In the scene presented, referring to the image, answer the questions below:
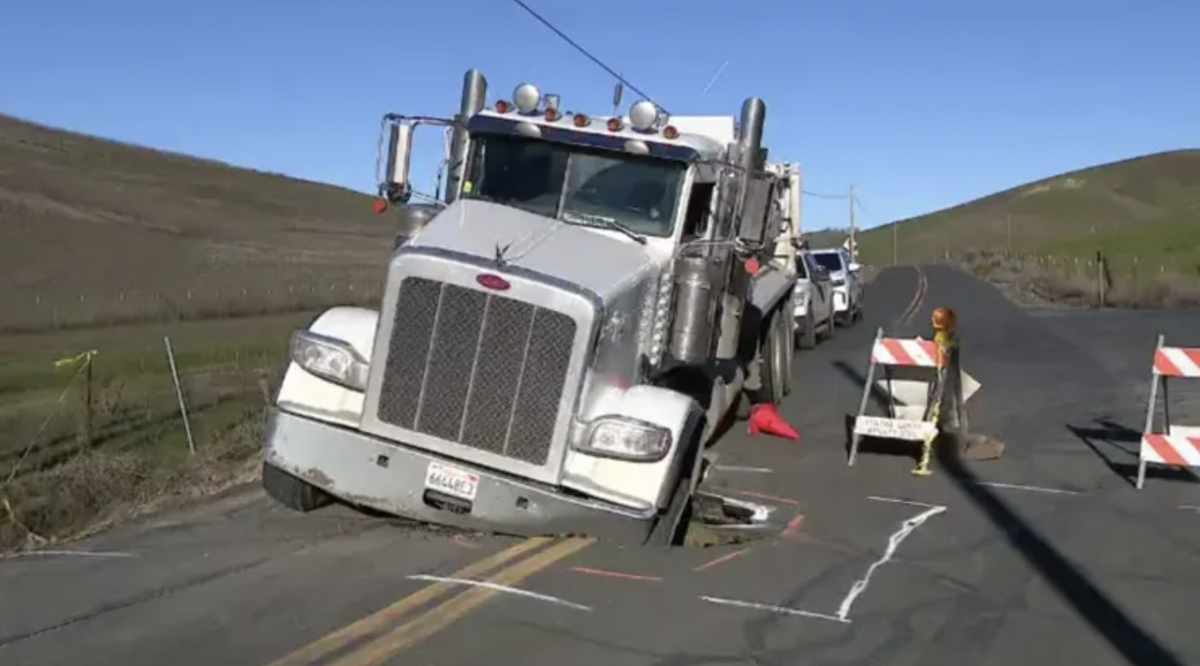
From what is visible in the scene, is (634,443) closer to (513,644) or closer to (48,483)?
(513,644)

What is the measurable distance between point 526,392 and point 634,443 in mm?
731

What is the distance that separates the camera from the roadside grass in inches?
491

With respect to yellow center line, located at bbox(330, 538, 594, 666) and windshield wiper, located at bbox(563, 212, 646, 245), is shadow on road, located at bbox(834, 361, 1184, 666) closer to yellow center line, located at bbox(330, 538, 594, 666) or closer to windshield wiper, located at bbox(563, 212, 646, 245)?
yellow center line, located at bbox(330, 538, 594, 666)

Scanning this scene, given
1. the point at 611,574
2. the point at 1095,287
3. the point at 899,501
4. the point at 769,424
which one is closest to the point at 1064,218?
the point at 1095,287

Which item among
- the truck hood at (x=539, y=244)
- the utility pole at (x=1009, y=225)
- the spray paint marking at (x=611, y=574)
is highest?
the utility pole at (x=1009, y=225)

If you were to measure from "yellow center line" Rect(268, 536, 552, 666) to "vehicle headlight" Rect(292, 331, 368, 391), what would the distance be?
1.54 metres

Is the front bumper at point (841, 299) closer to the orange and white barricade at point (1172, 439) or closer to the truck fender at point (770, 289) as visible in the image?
the truck fender at point (770, 289)

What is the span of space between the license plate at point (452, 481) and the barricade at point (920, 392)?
524cm

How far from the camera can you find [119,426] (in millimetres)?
17422

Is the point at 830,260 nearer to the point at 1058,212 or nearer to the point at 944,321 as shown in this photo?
the point at 944,321

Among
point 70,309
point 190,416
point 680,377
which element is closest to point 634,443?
point 680,377

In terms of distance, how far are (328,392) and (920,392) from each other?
6.41 m

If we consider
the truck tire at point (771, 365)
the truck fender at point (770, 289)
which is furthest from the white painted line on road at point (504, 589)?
the truck tire at point (771, 365)

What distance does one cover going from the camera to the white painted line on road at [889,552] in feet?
25.6
